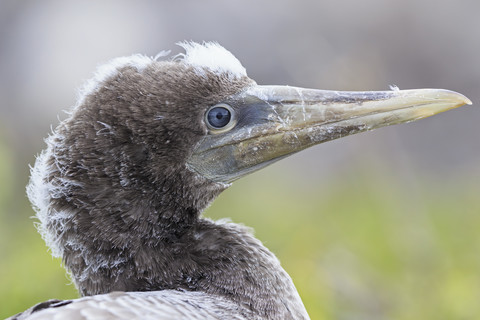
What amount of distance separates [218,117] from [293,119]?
316mm

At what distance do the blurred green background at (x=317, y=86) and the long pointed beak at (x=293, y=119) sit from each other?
3.38m

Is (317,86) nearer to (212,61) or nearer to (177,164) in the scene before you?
(212,61)

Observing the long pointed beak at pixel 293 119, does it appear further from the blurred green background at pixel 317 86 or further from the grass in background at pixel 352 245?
the blurred green background at pixel 317 86

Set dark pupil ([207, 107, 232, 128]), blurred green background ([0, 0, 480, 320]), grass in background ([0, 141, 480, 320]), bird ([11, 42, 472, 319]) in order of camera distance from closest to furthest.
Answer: bird ([11, 42, 472, 319]), dark pupil ([207, 107, 232, 128]), grass in background ([0, 141, 480, 320]), blurred green background ([0, 0, 480, 320])

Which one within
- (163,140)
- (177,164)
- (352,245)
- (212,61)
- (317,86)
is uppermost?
(317,86)

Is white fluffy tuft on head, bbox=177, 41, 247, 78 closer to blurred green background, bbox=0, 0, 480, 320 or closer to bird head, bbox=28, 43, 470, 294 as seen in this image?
bird head, bbox=28, 43, 470, 294

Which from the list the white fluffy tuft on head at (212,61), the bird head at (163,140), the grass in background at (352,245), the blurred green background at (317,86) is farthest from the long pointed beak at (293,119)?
the blurred green background at (317,86)

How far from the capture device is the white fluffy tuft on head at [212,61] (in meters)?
2.95

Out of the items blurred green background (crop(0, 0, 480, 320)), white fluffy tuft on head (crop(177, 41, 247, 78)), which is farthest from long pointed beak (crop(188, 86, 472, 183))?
blurred green background (crop(0, 0, 480, 320))

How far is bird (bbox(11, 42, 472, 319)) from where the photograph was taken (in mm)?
2779

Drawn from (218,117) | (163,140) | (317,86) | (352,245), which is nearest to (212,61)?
(218,117)

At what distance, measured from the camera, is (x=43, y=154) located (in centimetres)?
305

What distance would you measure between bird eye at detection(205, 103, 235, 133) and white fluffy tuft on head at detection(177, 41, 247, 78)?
0.52ft

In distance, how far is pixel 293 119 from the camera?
9.55 ft
